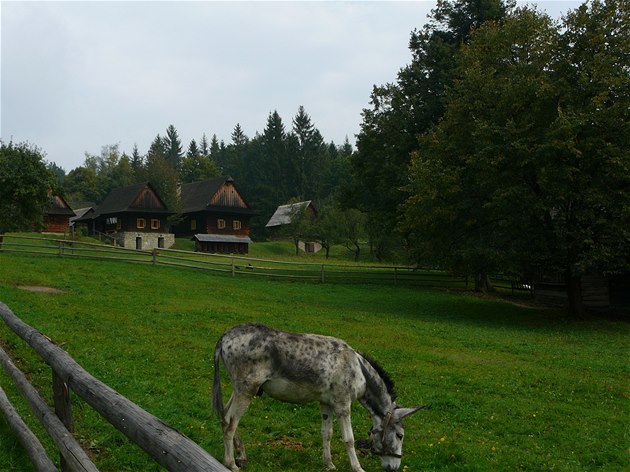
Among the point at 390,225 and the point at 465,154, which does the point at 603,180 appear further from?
the point at 390,225

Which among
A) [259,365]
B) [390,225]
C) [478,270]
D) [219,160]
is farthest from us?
[219,160]

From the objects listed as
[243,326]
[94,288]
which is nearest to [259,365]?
[243,326]

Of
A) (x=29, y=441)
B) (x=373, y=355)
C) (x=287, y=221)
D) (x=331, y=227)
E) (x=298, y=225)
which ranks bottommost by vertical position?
(x=373, y=355)

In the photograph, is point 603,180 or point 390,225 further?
point 390,225

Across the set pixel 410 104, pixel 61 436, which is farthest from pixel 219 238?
pixel 61 436

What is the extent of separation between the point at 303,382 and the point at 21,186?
127 feet

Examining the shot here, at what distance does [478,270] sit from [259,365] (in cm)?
2166

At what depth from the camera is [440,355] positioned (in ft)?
53.5

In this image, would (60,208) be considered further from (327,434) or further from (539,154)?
(327,434)

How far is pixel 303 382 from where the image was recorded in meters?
7.28

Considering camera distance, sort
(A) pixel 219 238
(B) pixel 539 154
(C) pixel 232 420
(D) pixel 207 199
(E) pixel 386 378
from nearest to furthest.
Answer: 1. (C) pixel 232 420
2. (E) pixel 386 378
3. (B) pixel 539 154
4. (A) pixel 219 238
5. (D) pixel 207 199

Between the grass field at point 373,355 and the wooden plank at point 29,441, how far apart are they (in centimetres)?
30

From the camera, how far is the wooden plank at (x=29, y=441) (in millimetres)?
5797

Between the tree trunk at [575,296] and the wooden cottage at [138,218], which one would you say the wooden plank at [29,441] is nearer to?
the tree trunk at [575,296]
